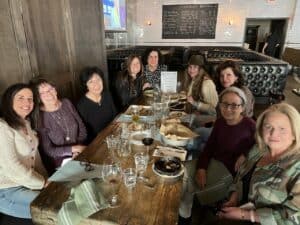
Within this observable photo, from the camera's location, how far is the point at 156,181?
1.18 metres

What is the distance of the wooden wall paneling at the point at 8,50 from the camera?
71.2 inches

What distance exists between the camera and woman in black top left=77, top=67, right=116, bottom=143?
211 centimetres

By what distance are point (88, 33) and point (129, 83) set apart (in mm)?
983

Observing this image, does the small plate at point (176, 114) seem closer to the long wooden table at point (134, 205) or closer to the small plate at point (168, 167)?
the small plate at point (168, 167)

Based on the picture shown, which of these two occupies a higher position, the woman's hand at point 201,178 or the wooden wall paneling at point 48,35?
the wooden wall paneling at point 48,35

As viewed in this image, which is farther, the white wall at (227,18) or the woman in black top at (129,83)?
the white wall at (227,18)

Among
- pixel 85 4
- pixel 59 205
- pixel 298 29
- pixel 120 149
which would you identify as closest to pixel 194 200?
pixel 120 149

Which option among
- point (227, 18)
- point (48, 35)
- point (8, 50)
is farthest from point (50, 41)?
point (227, 18)

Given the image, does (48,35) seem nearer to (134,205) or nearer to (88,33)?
(88,33)

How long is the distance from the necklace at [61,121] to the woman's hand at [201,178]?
3.65 ft

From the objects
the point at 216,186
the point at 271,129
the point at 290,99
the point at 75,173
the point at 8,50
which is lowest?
the point at 290,99

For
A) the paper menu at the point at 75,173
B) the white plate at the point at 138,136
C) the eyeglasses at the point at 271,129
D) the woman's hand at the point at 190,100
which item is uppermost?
the eyeglasses at the point at 271,129

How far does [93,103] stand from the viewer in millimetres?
2170

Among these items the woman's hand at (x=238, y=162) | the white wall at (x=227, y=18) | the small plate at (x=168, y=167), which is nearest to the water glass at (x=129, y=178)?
the small plate at (x=168, y=167)
